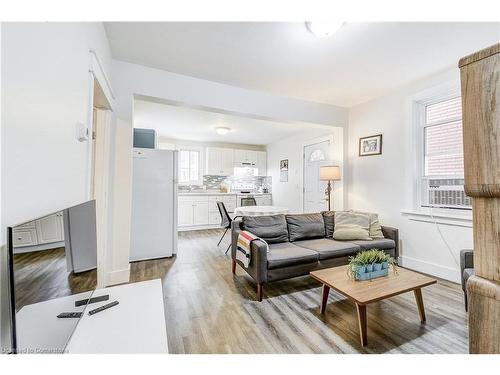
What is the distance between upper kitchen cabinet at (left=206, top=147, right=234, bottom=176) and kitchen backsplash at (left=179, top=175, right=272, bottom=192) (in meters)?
0.42

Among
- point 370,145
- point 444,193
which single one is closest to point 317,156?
point 370,145

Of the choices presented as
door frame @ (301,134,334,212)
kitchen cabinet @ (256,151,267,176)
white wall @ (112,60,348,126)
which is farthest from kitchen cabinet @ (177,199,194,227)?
white wall @ (112,60,348,126)

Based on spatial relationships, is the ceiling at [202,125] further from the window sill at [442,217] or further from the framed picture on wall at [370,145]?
the window sill at [442,217]

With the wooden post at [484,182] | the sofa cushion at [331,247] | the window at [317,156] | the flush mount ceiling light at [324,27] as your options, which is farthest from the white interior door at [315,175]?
the wooden post at [484,182]

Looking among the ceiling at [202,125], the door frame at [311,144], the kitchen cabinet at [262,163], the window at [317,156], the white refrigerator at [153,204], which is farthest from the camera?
the kitchen cabinet at [262,163]

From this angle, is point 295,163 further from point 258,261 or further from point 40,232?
point 40,232

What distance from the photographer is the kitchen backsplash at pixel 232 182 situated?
266 inches

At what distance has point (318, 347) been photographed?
5.37 ft

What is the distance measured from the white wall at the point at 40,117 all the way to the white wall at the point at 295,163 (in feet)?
12.5

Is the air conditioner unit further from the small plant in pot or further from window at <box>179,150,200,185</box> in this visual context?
window at <box>179,150,200,185</box>

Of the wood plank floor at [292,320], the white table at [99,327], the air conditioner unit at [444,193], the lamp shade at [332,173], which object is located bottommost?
the wood plank floor at [292,320]

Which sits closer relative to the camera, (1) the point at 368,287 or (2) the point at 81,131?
(2) the point at 81,131

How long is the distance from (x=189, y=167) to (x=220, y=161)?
873 mm

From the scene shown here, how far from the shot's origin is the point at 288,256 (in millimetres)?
2473
